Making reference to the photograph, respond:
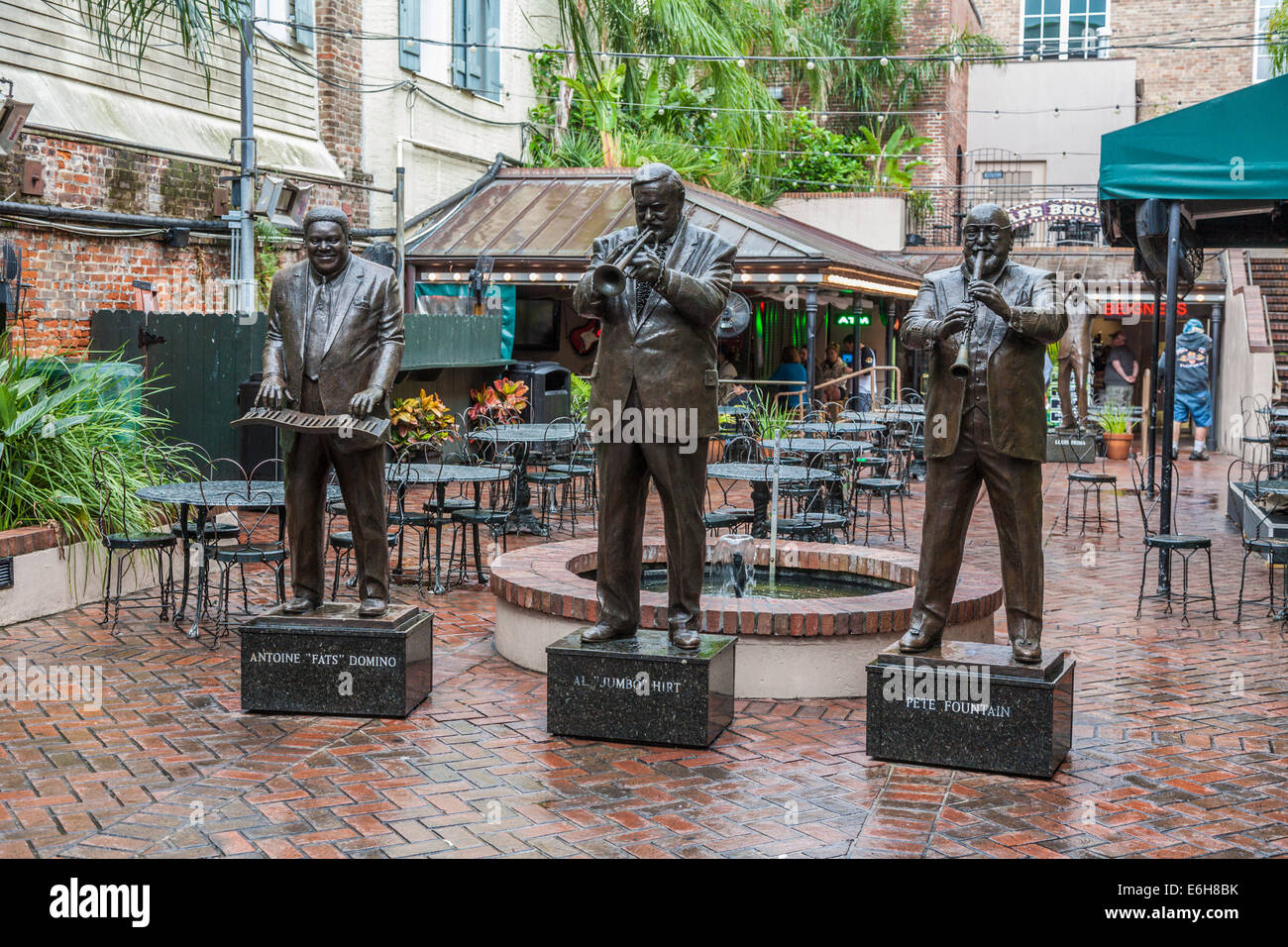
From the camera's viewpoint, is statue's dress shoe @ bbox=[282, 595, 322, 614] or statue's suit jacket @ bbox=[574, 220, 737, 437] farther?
statue's dress shoe @ bbox=[282, 595, 322, 614]

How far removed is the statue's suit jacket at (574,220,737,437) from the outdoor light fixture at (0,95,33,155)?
7.24 m

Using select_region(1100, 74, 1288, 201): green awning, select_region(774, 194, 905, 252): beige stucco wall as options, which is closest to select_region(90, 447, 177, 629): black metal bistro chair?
select_region(1100, 74, 1288, 201): green awning

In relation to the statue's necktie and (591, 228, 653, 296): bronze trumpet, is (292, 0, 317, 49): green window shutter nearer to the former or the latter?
the statue's necktie

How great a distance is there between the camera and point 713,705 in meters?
5.39

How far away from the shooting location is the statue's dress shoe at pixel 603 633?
548 centimetres

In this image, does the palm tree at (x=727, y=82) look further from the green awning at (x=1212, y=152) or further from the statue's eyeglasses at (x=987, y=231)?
the statue's eyeglasses at (x=987, y=231)

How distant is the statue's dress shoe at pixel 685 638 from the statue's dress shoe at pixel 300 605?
1.59 metres

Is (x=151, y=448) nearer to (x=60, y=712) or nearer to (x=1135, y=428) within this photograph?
(x=60, y=712)

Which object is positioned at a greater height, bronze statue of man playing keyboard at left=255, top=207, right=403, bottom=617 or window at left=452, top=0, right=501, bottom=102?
window at left=452, top=0, right=501, bottom=102

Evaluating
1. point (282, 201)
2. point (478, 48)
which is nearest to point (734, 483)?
point (282, 201)

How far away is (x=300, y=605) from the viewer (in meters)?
5.85

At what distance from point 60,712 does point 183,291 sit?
341 inches

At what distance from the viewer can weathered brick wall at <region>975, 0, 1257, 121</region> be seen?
109 ft

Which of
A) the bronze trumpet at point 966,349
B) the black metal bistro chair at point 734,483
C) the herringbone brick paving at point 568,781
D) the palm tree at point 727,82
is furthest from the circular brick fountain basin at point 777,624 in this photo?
the palm tree at point 727,82
